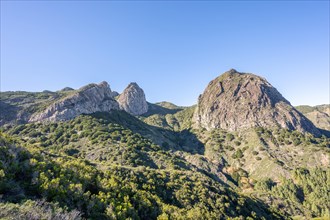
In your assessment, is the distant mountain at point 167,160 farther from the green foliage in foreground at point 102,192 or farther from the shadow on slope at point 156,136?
the shadow on slope at point 156,136

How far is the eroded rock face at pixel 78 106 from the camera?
100088mm

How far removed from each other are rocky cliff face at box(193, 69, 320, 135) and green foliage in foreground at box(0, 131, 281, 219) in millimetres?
92069

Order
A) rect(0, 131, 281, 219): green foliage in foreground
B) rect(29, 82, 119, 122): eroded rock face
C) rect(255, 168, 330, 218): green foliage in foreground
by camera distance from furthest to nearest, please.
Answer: rect(29, 82, 119, 122): eroded rock face, rect(255, 168, 330, 218): green foliage in foreground, rect(0, 131, 281, 219): green foliage in foreground

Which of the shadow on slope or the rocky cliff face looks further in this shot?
the rocky cliff face

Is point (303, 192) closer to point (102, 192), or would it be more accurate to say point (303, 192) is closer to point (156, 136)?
point (156, 136)

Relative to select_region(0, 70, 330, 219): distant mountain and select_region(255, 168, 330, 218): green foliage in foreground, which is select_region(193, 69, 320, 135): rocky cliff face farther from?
select_region(255, 168, 330, 218): green foliage in foreground

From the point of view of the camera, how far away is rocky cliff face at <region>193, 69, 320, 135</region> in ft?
437

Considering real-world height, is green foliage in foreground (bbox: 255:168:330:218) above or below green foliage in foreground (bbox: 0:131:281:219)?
below

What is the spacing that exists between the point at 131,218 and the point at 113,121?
3478 inches

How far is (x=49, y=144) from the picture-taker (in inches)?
3098

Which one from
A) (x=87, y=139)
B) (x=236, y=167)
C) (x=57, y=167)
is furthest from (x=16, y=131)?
(x=236, y=167)

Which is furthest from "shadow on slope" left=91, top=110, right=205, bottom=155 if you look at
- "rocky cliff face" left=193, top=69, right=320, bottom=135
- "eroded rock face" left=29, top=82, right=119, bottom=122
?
"rocky cliff face" left=193, top=69, right=320, bottom=135

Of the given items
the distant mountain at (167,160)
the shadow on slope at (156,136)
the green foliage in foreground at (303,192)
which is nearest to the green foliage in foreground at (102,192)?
the distant mountain at (167,160)

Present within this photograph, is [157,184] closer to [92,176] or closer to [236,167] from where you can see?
[92,176]
